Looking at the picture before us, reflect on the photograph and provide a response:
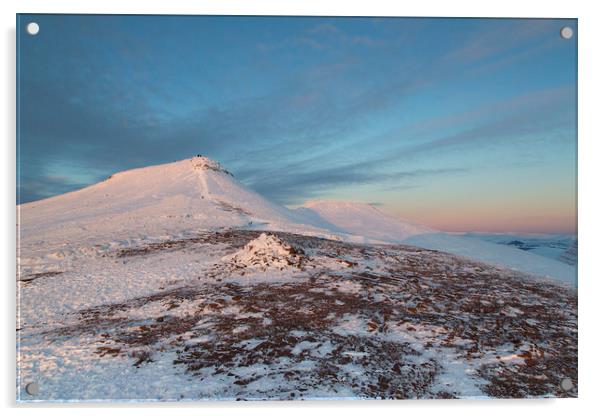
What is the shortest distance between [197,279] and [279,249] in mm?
2766

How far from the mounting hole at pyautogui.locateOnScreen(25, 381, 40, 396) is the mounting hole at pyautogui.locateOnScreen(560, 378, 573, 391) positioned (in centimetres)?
920

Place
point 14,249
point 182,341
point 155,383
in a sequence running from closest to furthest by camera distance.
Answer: point 155,383 < point 182,341 < point 14,249

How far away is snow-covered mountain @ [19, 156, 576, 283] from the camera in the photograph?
42.3 ft

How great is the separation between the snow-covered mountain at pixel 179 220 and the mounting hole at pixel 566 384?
236 cm

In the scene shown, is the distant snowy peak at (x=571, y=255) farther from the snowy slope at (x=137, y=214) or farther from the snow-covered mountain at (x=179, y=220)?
the snowy slope at (x=137, y=214)

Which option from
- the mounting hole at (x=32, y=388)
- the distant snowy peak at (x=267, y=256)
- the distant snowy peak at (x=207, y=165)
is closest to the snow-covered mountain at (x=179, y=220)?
the distant snowy peak at (x=207, y=165)

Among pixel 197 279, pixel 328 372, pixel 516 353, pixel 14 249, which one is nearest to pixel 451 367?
→ pixel 516 353

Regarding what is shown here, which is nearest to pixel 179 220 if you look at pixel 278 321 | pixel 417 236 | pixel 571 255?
pixel 278 321

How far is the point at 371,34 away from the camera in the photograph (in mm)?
8391

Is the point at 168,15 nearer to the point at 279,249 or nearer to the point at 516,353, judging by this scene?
the point at 279,249

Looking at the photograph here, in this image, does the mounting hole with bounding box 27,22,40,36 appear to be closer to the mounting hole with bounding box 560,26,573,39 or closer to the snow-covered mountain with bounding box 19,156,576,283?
the snow-covered mountain with bounding box 19,156,576,283

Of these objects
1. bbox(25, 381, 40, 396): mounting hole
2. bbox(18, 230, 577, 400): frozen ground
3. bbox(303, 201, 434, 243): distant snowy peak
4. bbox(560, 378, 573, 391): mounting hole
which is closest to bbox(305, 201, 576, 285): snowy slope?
Answer: bbox(303, 201, 434, 243): distant snowy peak

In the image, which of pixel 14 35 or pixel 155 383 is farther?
pixel 14 35

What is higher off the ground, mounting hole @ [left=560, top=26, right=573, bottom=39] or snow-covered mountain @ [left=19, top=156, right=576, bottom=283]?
mounting hole @ [left=560, top=26, right=573, bottom=39]
